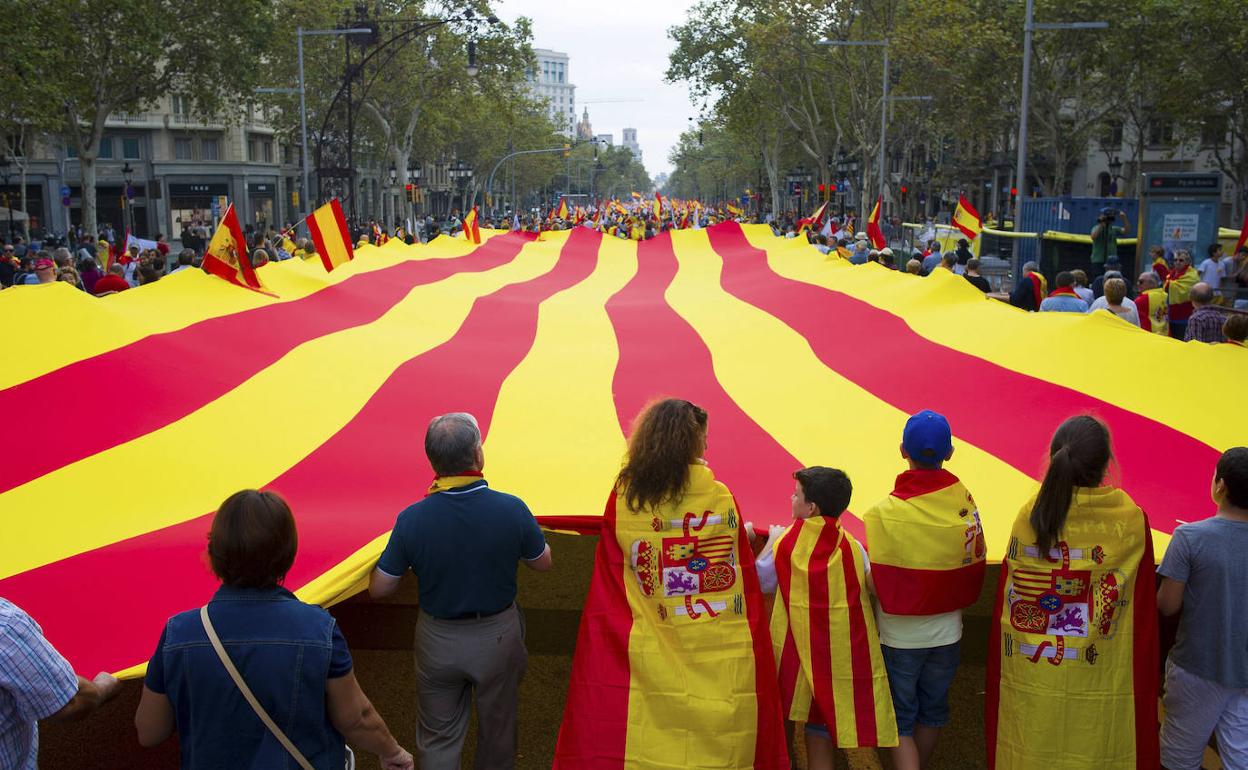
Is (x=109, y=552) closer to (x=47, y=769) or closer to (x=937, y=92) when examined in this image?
(x=47, y=769)

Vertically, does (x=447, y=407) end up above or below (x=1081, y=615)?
above

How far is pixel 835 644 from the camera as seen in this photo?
3.77 metres

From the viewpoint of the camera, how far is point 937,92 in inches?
1395

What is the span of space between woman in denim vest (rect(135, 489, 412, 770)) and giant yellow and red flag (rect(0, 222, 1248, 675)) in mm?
698

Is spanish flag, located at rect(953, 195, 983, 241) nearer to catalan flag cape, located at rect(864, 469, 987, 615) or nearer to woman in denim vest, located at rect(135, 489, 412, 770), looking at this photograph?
catalan flag cape, located at rect(864, 469, 987, 615)

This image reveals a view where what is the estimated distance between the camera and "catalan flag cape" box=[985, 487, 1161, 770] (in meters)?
3.65

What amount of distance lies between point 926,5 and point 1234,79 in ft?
25.7

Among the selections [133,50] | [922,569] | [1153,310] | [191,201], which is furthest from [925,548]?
[191,201]

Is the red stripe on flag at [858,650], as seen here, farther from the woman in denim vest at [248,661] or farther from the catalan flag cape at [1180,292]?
the catalan flag cape at [1180,292]

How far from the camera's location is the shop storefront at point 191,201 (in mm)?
52719

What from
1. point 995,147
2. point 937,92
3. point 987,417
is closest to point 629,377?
point 987,417

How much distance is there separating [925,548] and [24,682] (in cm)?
262

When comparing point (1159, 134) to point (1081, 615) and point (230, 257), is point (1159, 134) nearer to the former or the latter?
point (230, 257)

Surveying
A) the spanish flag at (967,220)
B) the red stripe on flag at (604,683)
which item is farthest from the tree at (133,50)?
the red stripe on flag at (604,683)
